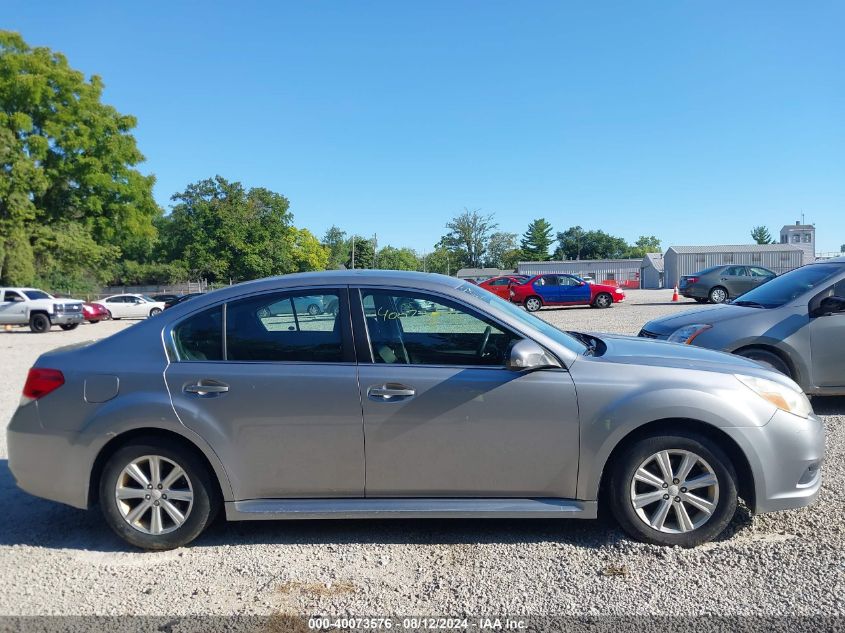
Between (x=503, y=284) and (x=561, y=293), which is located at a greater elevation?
(x=503, y=284)

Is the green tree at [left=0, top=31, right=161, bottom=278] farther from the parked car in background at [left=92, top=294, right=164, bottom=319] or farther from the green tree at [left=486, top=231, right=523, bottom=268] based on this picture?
the green tree at [left=486, top=231, right=523, bottom=268]

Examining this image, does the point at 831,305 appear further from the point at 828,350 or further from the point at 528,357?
the point at 528,357

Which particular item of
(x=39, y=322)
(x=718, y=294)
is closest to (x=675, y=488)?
(x=718, y=294)

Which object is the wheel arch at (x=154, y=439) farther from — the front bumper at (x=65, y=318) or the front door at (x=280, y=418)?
the front bumper at (x=65, y=318)

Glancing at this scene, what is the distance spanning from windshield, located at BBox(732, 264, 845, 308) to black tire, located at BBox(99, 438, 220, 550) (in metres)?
5.83

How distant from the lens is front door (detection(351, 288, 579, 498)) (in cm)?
347

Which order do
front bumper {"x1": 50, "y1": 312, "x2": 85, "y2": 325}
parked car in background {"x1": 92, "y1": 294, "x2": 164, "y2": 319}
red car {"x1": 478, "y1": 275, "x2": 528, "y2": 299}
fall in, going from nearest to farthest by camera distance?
1. front bumper {"x1": 50, "y1": 312, "x2": 85, "y2": 325}
2. red car {"x1": 478, "y1": 275, "x2": 528, "y2": 299}
3. parked car in background {"x1": 92, "y1": 294, "x2": 164, "y2": 319}

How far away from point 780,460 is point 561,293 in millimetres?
23377

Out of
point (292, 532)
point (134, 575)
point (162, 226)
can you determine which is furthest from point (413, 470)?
point (162, 226)

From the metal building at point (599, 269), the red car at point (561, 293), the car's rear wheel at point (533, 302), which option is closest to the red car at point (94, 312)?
the red car at point (561, 293)

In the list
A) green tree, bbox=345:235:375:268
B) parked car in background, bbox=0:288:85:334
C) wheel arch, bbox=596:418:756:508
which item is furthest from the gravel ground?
green tree, bbox=345:235:375:268

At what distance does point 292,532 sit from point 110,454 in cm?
121

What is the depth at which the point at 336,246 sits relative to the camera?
120 metres

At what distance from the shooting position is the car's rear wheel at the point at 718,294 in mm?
24150
